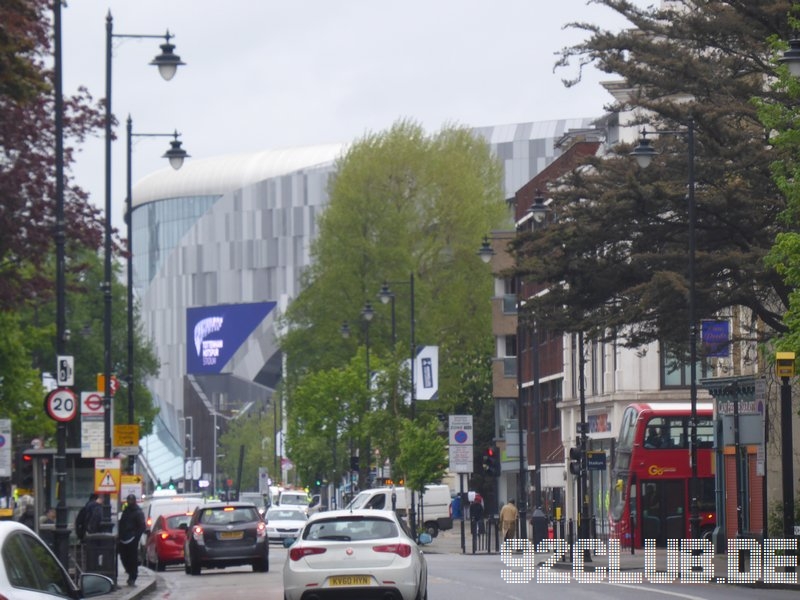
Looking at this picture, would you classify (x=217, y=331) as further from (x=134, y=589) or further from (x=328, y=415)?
(x=134, y=589)

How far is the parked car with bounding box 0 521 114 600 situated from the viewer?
9.43 meters

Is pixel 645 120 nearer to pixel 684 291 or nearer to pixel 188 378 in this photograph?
pixel 684 291

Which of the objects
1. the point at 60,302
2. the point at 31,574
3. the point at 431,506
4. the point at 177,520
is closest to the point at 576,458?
the point at 177,520

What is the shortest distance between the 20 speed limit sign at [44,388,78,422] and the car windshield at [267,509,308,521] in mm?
36018

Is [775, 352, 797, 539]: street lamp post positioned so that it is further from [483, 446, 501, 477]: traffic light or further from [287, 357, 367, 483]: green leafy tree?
[287, 357, 367, 483]: green leafy tree

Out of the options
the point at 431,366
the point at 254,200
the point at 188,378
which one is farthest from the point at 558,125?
the point at 431,366

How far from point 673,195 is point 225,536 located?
11.4 meters

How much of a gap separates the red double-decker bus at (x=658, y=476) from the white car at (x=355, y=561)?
98.9 ft

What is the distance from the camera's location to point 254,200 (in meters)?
178

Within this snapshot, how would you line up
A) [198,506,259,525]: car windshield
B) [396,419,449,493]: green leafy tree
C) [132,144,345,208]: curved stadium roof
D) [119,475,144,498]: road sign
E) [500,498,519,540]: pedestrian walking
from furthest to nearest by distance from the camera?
1. [132,144,345,208]: curved stadium roof
2. [396,419,449,493]: green leafy tree
3. [500,498,519,540]: pedestrian walking
4. [119,475,144,498]: road sign
5. [198,506,259,525]: car windshield

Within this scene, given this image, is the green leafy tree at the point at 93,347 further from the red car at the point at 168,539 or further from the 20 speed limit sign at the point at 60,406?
the 20 speed limit sign at the point at 60,406

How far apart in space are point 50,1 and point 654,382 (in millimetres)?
39380

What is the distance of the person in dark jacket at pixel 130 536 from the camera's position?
3425 cm

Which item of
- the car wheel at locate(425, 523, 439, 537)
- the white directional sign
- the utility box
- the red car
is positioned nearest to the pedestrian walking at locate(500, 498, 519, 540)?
the white directional sign
